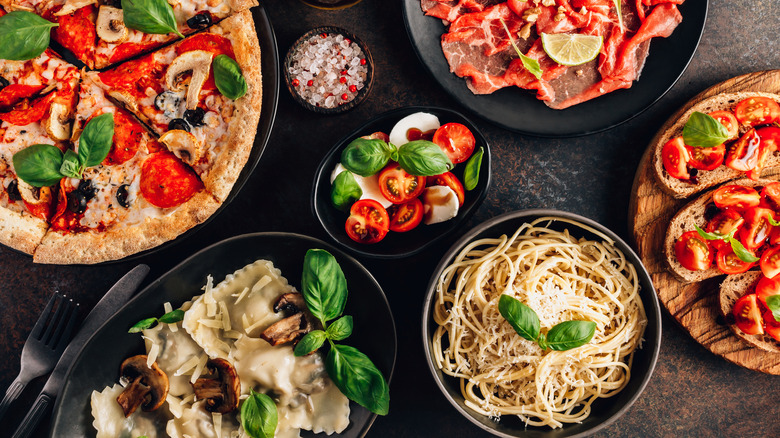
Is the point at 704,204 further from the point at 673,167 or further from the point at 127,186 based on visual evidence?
the point at 127,186

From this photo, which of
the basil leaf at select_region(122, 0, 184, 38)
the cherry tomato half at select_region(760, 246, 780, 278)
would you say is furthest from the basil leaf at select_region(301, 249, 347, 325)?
the cherry tomato half at select_region(760, 246, 780, 278)

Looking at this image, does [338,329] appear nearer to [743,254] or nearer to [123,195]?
[123,195]

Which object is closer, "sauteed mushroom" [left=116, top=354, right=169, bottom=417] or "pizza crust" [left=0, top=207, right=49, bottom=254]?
"sauteed mushroom" [left=116, top=354, right=169, bottom=417]

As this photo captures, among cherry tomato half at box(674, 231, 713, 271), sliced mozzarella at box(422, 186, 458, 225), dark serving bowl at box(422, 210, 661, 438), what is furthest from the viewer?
cherry tomato half at box(674, 231, 713, 271)

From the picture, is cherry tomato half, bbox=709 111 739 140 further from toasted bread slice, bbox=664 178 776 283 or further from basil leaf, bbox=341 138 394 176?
basil leaf, bbox=341 138 394 176

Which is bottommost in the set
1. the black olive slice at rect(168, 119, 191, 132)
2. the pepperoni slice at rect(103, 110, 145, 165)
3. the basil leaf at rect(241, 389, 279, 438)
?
the basil leaf at rect(241, 389, 279, 438)

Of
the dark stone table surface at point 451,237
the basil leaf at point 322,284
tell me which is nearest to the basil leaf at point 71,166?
the dark stone table surface at point 451,237

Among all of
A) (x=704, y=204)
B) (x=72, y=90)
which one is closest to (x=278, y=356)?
(x=72, y=90)

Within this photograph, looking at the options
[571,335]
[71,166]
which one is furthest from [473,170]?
[71,166]
